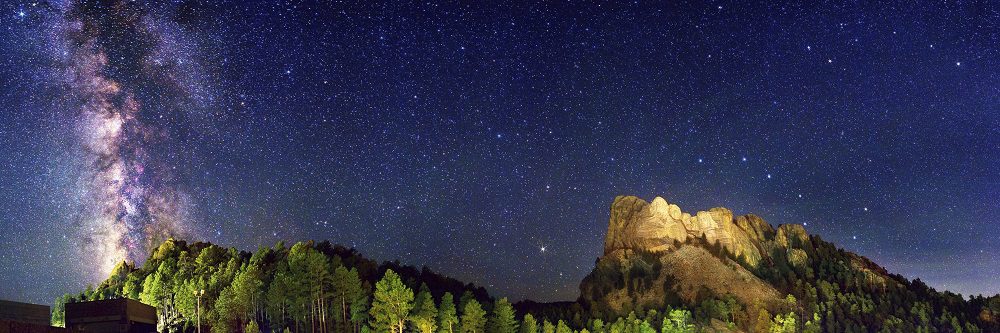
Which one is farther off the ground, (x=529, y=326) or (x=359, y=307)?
(x=359, y=307)

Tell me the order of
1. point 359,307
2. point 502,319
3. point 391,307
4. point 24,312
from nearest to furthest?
point 24,312 < point 391,307 < point 359,307 < point 502,319

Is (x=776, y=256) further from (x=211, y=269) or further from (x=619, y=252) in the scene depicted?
(x=211, y=269)

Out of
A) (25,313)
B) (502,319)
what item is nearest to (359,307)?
(502,319)

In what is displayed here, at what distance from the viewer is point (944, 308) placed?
164500 mm

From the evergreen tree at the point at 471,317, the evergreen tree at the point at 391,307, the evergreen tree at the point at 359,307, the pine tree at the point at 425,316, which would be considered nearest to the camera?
the evergreen tree at the point at 391,307

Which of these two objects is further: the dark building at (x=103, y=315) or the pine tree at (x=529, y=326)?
the pine tree at (x=529, y=326)

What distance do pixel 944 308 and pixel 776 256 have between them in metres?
41.1

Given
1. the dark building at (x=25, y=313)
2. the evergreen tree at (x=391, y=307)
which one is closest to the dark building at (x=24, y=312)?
the dark building at (x=25, y=313)

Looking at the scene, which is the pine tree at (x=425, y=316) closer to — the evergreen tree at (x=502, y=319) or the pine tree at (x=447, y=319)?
the pine tree at (x=447, y=319)

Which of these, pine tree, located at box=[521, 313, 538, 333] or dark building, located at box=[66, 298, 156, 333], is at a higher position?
dark building, located at box=[66, 298, 156, 333]

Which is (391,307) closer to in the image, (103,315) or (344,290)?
(344,290)

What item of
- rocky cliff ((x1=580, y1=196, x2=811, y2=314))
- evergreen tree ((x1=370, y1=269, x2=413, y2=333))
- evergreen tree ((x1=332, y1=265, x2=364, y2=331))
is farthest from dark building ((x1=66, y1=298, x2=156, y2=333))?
rocky cliff ((x1=580, y1=196, x2=811, y2=314))

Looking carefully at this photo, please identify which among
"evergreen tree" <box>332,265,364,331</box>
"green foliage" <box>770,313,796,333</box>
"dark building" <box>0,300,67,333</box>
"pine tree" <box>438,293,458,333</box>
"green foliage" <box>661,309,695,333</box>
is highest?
"evergreen tree" <box>332,265,364,331</box>

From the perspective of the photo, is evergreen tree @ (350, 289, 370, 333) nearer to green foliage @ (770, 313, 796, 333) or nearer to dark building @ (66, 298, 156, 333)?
dark building @ (66, 298, 156, 333)
